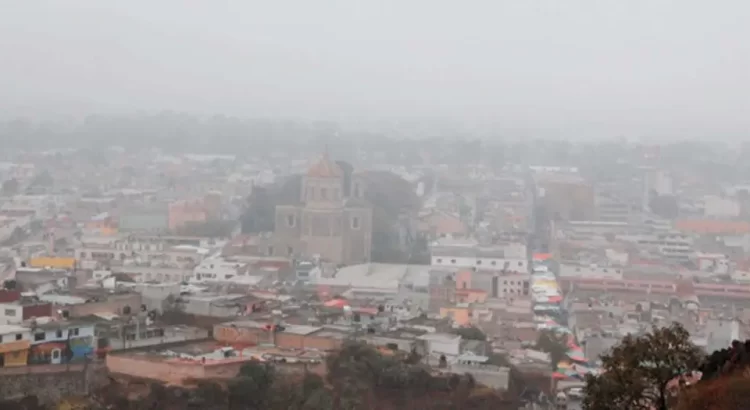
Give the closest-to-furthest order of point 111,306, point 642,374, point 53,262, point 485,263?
point 642,374 < point 111,306 < point 485,263 < point 53,262

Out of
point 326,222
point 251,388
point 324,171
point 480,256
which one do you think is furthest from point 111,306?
point 324,171

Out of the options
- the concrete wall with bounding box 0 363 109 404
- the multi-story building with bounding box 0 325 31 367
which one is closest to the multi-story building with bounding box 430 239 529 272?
the concrete wall with bounding box 0 363 109 404

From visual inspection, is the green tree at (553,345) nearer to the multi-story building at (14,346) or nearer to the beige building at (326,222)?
the multi-story building at (14,346)

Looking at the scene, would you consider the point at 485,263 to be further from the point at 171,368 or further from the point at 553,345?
the point at 171,368

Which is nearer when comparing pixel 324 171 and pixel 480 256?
pixel 480 256

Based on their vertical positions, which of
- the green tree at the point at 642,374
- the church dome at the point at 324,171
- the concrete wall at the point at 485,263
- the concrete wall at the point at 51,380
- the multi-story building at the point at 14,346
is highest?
the church dome at the point at 324,171

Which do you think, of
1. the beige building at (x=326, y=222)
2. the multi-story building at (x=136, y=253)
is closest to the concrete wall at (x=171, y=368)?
the multi-story building at (x=136, y=253)

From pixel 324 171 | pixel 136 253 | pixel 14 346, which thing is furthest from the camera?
pixel 324 171

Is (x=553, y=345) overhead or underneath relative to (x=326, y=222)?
underneath
